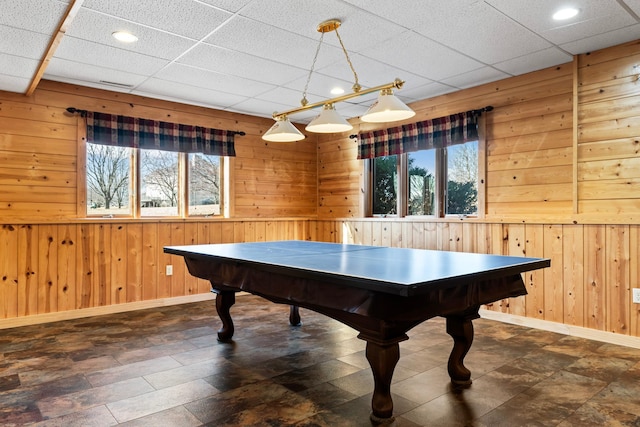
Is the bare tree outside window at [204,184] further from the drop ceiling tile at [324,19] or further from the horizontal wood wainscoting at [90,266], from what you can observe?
the drop ceiling tile at [324,19]

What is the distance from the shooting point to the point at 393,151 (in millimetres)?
5199

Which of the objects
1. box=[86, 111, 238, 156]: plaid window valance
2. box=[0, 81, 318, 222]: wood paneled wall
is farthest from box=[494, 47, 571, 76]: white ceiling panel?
box=[0, 81, 318, 222]: wood paneled wall

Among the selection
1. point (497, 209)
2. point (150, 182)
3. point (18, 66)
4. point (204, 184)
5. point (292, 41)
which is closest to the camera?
point (292, 41)

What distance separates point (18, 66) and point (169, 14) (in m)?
1.57

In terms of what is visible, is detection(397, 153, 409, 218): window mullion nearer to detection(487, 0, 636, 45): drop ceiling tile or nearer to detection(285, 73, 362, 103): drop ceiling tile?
detection(285, 73, 362, 103): drop ceiling tile

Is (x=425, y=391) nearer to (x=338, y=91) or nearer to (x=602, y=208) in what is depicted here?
(x=602, y=208)

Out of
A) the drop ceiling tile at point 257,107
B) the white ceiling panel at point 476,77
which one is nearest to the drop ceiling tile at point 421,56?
the white ceiling panel at point 476,77

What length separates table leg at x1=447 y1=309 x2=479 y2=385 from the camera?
261cm

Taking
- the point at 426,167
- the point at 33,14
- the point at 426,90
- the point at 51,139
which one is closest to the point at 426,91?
the point at 426,90

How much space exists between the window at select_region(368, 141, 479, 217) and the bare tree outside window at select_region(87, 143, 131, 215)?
309 centimetres

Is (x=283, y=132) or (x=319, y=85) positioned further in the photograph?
(x=319, y=85)

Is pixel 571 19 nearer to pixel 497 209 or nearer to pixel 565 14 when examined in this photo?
pixel 565 14

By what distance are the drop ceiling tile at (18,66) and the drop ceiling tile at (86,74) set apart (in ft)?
0.73

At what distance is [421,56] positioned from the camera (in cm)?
365
